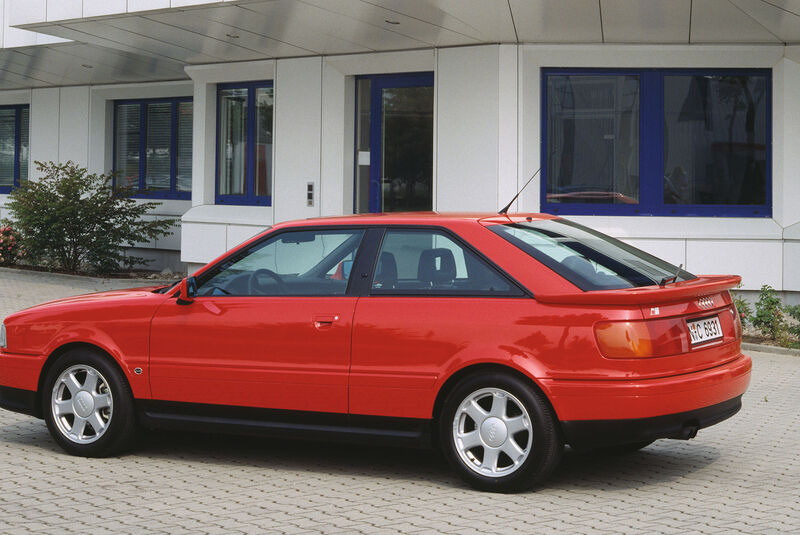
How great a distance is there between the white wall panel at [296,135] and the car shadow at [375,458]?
9.06m

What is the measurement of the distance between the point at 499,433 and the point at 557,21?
849cm

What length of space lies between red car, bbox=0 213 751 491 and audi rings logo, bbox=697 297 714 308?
1 cm

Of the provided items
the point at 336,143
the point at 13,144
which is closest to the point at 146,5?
the point at 336,143

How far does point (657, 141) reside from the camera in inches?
580

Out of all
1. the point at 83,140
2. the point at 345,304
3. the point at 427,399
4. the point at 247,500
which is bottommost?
the point at 247,500

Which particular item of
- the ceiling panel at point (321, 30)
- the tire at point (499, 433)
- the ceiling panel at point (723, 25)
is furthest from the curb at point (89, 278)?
the tire at point (499, 433)

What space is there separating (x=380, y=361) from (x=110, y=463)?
76.2 inches

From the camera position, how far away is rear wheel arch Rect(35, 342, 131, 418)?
7.25m

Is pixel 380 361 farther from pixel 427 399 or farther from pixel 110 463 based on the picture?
pixel 110 463

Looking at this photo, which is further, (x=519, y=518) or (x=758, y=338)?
(x=758, y=338)

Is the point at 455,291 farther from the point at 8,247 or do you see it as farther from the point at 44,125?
the point at 44,125

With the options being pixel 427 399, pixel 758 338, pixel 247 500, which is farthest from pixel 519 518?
pixel 758 338

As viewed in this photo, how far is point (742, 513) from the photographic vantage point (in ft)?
19.2

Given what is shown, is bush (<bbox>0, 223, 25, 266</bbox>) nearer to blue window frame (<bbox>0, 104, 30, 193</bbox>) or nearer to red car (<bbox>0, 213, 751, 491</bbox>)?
blue window frame (<bbox>0, 104, 30, 193</bbox>)
